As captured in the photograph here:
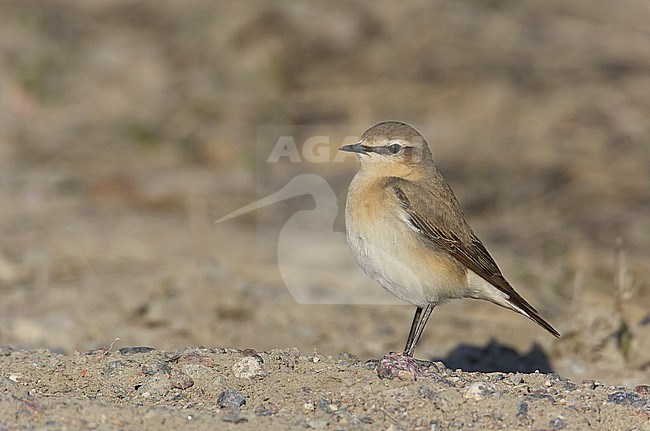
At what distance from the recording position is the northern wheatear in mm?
6566

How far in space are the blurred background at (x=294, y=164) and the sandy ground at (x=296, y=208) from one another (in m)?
0.03

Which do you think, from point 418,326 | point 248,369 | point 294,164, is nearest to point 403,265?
point 418,326

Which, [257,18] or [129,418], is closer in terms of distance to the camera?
[129,418]

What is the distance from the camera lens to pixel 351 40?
576 inches

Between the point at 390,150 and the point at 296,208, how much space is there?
5.48 m

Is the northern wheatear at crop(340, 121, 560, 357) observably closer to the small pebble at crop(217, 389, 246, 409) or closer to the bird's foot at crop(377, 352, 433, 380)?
the bird's foot at crop(377, 352, 433, 380)

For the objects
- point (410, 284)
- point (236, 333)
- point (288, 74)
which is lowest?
point (236, 333)

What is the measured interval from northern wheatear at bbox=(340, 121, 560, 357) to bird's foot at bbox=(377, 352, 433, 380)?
723 millimetres

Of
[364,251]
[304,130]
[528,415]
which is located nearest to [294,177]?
[304,130]

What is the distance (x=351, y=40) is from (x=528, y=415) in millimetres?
9963

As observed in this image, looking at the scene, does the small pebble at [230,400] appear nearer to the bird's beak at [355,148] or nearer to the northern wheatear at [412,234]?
the northern wheatear at [412,234]

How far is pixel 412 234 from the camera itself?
6.66 metres

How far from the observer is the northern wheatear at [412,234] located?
657 cm

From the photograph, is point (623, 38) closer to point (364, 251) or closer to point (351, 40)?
point (351, 40)
